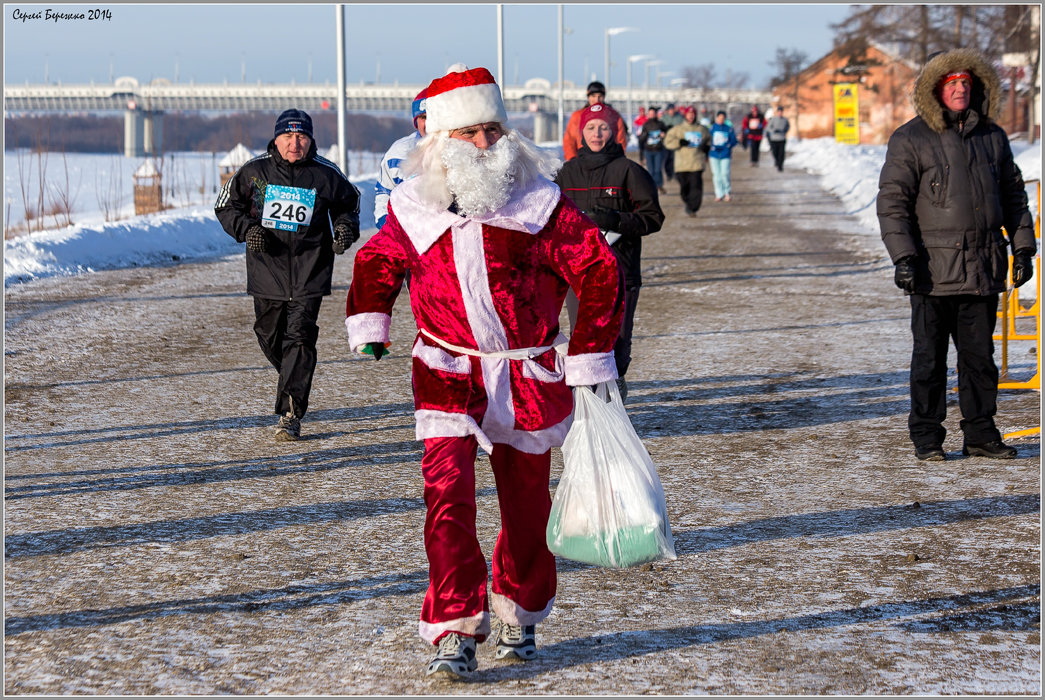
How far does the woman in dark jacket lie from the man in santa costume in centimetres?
333

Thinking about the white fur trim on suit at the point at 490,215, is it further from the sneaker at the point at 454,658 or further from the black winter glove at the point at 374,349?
the sneaker at the point at 454,658

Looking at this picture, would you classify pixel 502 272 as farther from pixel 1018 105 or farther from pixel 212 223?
pixel 1018 105

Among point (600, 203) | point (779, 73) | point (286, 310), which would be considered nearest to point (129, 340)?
point (286, 310)

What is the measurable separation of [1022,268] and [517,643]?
3.83m

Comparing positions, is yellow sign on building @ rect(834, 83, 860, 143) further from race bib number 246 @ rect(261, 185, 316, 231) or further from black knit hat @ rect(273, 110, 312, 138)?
race bib number 246 @ rect(261, 185, 316, 231)

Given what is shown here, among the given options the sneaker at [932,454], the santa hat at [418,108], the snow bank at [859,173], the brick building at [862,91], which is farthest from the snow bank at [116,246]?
the brick building at [862,91]

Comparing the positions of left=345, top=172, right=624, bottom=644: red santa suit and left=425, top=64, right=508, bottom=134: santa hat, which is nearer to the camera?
left=345, top=172, right=624, bottom=644: red santa suit

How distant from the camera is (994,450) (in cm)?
658

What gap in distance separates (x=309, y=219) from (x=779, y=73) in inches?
3636

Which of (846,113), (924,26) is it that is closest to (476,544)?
(846,113)

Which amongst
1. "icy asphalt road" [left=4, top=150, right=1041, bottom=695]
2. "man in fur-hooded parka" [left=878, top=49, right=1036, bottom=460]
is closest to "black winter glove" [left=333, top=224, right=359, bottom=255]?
"icy asphalt road" [left=4, top=150, right=1041, bottom=695]

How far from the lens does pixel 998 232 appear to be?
6.55 metres

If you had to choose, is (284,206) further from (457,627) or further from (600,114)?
(457,627)

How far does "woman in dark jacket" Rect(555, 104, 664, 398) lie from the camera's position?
736 cm
